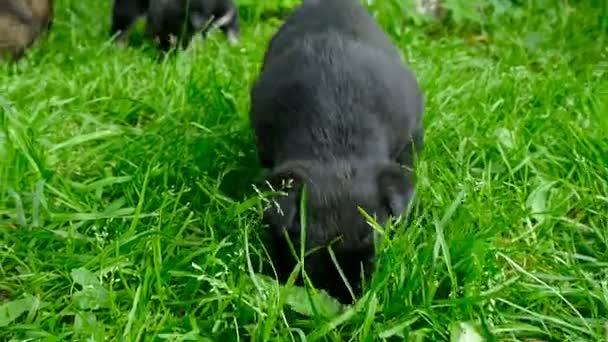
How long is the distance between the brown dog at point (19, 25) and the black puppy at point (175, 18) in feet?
1.73

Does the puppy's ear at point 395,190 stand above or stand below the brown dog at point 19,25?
below

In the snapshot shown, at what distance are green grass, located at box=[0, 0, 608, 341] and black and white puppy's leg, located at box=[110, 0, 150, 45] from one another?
55cm

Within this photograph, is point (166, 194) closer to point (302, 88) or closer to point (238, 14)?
point (302, 88)

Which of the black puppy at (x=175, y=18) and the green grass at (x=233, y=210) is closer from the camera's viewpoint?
the green grass at (x=233, y=210)

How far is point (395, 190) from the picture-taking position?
3111 mm

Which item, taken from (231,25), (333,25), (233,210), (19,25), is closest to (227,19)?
(231,25)

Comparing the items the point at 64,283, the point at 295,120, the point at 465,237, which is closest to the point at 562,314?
the point at 465,237

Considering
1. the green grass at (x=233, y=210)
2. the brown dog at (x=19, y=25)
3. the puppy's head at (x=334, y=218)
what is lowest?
the green grass at (x=233, y=210)

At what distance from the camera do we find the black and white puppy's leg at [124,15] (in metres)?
6.29

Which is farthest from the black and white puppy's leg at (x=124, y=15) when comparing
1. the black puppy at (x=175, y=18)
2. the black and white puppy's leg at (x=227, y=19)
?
the black and white puppy's leg at (x=227, y=19)

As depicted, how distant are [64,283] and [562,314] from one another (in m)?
1.71

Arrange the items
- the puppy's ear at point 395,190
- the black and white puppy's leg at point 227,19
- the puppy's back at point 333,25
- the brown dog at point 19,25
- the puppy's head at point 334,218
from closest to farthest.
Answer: the puppy's head at point 334,218 → the puppy's ear at point 395,190 → the puppy's back at point 333,25 → the brown dog at point 19,25 → the black and white puppy's leg at point 227,19

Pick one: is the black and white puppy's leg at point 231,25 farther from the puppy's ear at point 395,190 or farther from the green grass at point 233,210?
the puppy's ear at point 395,190

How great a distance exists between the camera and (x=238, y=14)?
6715 millimetres
